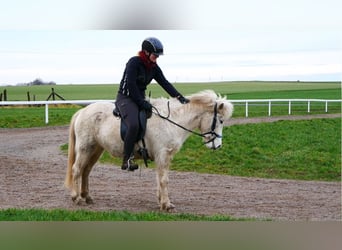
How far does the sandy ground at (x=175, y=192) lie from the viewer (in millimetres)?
7602

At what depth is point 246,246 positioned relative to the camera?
4191 mm

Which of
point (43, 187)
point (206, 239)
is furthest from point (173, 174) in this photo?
point (206, 239)

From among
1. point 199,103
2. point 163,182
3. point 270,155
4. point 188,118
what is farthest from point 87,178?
point 270,155

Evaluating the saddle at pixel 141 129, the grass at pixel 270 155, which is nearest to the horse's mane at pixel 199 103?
the saddle at pixel 141 129

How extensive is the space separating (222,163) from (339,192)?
128 inches

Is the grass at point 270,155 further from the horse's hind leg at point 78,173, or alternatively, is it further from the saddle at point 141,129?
the saddle at point 141,129

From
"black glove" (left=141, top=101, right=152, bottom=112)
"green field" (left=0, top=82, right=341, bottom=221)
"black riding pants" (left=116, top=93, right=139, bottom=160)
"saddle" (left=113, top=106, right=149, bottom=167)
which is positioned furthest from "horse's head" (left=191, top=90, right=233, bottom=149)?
"green field" (left=0, top=82, right=341, bottom=221)

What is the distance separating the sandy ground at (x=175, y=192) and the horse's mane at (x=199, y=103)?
1.40 m

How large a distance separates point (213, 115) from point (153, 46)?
135 centimetres

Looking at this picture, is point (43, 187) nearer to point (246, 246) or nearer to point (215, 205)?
point (215, 205)

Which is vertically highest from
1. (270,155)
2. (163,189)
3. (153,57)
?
(153,57)

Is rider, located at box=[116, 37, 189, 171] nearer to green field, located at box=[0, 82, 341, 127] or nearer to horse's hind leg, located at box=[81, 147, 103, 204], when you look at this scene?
horse's hind leg, located at box=[81, 147, 103, 204]

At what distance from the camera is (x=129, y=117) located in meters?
6.96

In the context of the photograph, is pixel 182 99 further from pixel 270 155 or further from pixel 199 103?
pixel 270 155
